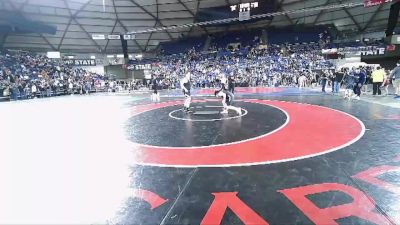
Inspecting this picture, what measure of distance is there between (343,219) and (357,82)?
1286 centimetres

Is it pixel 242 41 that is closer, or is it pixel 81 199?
pixel 81 199

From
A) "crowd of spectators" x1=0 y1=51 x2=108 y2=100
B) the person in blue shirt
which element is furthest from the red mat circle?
"crowd of spectators" x1=0 y1=51 x2=108 y2=100

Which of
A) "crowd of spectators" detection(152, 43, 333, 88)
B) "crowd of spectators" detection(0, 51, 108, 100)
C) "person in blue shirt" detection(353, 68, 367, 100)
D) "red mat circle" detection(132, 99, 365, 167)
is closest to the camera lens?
"red mat circle" detection(132, 99, 365, 167)

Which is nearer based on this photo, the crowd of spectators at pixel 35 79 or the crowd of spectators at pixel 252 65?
the crowd of spectators at pixel 35 79

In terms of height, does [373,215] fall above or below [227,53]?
below

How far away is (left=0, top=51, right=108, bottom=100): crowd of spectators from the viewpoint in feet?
78.9

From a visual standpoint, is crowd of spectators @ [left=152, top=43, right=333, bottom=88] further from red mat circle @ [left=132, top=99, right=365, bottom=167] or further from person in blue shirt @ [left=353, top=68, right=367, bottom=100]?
red mat circle @ [left=132, top=99, right=365, bottom=167]

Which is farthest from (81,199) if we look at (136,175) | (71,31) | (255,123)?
(71,31)

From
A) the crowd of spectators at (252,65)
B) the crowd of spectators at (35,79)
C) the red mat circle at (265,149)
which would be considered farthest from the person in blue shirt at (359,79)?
the crowd of spectators at (35,79)

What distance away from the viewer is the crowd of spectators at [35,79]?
2405 cm

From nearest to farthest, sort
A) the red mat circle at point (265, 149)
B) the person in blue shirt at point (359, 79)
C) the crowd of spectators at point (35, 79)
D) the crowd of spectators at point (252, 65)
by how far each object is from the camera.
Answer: the red mat circle at point (265, 149) < the person in blue shirt at point (359, 79) < the crowd of spectators at point (35, 79) < the crowd of spectators at point (252, 65)

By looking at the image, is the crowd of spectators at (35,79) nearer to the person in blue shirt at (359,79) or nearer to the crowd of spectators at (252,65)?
the crowd of spectators at (252,65)

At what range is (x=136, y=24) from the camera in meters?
40.9

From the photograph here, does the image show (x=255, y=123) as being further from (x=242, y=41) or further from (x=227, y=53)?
(x=242, y=41)
